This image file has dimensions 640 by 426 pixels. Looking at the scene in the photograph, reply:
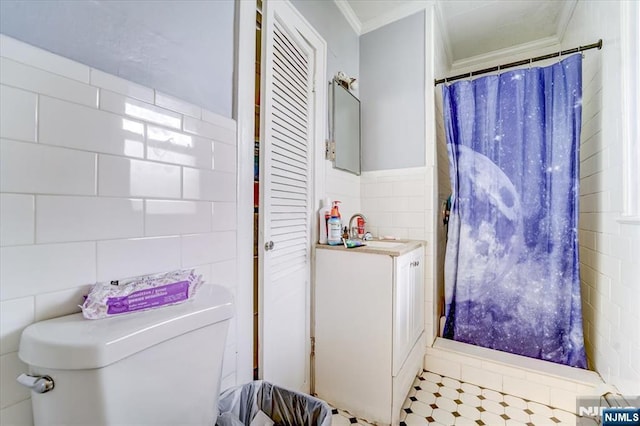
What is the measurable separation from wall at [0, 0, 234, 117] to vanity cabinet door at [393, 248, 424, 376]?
1066 mm

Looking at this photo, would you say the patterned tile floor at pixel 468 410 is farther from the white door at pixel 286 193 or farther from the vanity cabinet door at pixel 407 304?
the white door at pixel 286 193

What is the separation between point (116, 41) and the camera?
66 cm

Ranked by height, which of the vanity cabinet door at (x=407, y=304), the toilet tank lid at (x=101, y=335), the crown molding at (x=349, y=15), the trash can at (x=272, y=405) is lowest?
the trash can at (x=272, y=405)

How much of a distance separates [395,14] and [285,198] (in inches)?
64.2

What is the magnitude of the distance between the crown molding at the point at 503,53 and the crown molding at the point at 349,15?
1.21 metres

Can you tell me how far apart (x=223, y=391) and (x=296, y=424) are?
28cm

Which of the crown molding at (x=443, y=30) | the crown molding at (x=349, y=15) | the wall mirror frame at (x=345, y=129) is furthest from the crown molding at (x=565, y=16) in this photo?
the wall mirror frame at (x=345, y=129)

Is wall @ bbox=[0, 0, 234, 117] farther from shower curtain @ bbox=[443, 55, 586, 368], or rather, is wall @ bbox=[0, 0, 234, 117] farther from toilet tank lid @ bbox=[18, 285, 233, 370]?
shower curtain @ bbox=[443, 55, 586, 368]

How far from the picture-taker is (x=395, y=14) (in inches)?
71.5

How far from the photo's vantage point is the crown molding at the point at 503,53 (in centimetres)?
216

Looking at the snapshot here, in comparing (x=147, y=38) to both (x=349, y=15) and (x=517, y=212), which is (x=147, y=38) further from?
(x=517, y=212)

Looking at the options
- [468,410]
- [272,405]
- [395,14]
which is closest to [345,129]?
[395,14]

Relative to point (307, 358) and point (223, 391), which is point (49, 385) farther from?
point (307, 358)

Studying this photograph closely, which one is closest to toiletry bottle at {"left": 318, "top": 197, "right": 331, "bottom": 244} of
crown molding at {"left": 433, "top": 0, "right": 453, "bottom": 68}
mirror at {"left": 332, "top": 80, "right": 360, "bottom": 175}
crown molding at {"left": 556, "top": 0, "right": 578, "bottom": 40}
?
mirror at {"left": 332, "top": 80, "right": 360, "bottom": 175}
